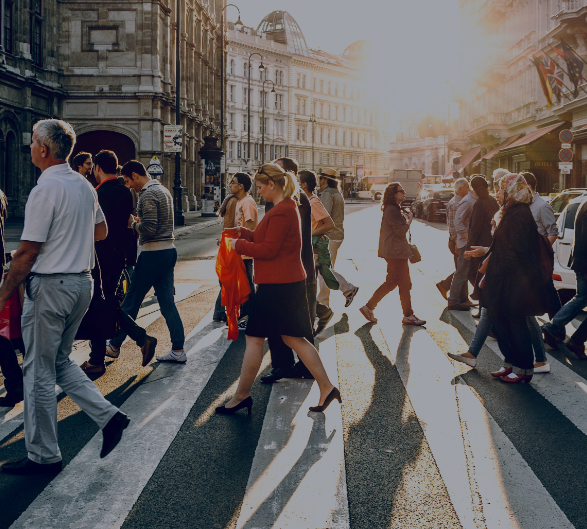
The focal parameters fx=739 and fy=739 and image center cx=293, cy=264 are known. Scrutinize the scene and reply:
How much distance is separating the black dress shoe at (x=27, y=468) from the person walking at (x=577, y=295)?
5315 millimetres

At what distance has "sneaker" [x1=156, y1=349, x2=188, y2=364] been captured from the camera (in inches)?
271

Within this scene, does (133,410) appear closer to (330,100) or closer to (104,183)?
(104,183)

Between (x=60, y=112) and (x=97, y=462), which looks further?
(x=60, y=112)

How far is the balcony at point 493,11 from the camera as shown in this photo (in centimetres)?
4528

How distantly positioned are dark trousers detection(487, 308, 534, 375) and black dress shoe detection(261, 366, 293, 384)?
6.17 ft

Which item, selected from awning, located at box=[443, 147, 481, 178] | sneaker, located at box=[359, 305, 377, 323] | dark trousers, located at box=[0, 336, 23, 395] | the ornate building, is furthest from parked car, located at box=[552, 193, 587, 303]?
awning, located at box=[443, 147, 481, 178]

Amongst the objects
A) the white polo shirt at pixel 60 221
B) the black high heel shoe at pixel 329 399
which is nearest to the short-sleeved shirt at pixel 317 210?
the black high heel shoe at pixel 329 399

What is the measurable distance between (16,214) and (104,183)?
24.9 m

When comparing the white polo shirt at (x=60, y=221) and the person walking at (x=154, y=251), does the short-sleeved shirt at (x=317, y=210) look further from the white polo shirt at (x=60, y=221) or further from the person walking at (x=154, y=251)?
the white polo shirt at (x=60, y=221)

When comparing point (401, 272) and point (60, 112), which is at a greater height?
point (60, 112)

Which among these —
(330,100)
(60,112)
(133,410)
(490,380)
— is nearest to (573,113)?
(60,112)

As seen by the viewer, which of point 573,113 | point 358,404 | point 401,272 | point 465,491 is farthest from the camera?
point 573,113

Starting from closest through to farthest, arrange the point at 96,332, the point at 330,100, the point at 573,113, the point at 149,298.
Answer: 1. the point at 96,332
2. the point at 149,298
3. the point at 573,113
4. the point at 330,100

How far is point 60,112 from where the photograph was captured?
112 ft
